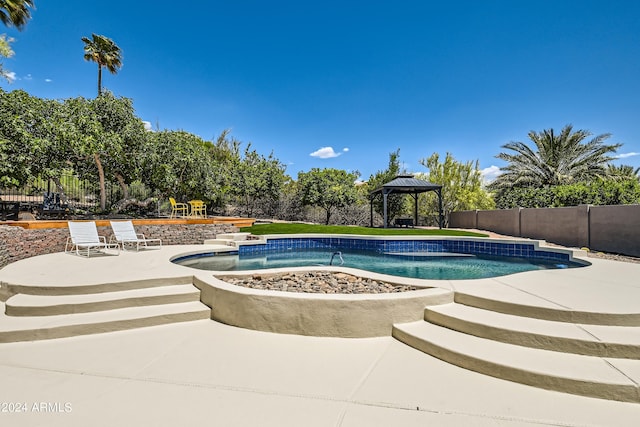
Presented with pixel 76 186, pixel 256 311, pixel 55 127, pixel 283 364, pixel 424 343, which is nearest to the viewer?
pixel 283 364

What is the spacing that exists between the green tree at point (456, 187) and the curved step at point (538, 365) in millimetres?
18662

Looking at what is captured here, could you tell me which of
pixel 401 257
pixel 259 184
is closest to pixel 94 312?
pixel 401 257

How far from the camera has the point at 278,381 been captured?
2502mm

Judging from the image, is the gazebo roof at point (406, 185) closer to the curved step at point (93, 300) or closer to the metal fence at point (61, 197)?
the curved step at point (93, 300)

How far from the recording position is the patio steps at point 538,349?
2328 mm

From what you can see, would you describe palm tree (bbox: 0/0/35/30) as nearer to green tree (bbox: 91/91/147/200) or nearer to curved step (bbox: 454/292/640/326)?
green tree (bbox: 91/91/147/200)

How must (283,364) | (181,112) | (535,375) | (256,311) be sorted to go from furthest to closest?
(181,112), (256,311), (283,364), (535,375)

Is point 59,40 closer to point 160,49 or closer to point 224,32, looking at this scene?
point 160,49

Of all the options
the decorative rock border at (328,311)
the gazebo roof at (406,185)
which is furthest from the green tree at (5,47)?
the decorative rock border at (328,311)

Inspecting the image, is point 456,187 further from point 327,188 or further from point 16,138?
point 16,138

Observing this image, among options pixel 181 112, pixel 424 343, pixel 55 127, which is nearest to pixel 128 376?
Result: pixel 424 343

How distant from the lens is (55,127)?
441 inches

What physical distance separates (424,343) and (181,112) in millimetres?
29141

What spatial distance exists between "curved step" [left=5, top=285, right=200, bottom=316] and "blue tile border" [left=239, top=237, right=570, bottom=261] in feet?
17.5
